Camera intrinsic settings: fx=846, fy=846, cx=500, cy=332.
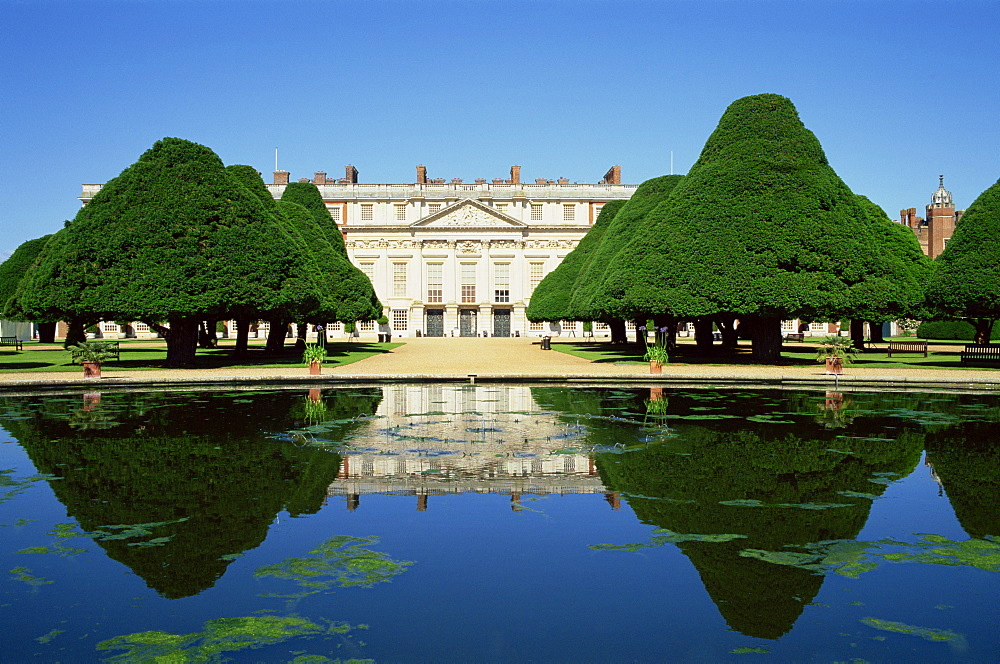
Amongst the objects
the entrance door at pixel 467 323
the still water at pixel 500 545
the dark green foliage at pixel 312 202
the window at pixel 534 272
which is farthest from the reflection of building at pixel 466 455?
the window at pixel 534 272

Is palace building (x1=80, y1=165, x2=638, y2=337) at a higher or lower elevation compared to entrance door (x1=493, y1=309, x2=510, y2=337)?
higher

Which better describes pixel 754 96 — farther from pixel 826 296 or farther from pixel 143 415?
pixel 143 415

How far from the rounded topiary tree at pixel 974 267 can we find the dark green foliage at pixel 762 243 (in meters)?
3.39

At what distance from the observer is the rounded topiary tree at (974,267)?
28.2 m

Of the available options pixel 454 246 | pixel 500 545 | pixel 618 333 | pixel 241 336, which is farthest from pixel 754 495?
pixel 454 246

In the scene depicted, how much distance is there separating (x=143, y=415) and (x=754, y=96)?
22696 millimetres

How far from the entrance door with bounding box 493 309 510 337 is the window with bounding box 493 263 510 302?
4.24 ft

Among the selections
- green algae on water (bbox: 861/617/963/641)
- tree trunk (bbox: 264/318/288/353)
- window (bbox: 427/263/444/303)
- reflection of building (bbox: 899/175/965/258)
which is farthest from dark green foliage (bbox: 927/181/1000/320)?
window (bbox: 427/263/444/303)

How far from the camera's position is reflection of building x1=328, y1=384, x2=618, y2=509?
7.64m

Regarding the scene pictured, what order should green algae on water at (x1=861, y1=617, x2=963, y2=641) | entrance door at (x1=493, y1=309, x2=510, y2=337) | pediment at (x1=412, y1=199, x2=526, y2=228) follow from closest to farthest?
green algae on water at (x1=861, y1=617, x2=963, y2=641), pediment at (x1=412, y1=199, x2=526, y2=228), entrance door at (x1=493, y1=309, x2=510, y2=337)

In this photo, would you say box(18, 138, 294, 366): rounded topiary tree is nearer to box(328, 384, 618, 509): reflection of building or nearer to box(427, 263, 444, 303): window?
box(328, 384, 618, 509): reflection of building

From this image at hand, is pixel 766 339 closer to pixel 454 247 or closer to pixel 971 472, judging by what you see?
pixel 971 472

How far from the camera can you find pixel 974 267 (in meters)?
28.7

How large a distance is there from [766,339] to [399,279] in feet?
203
